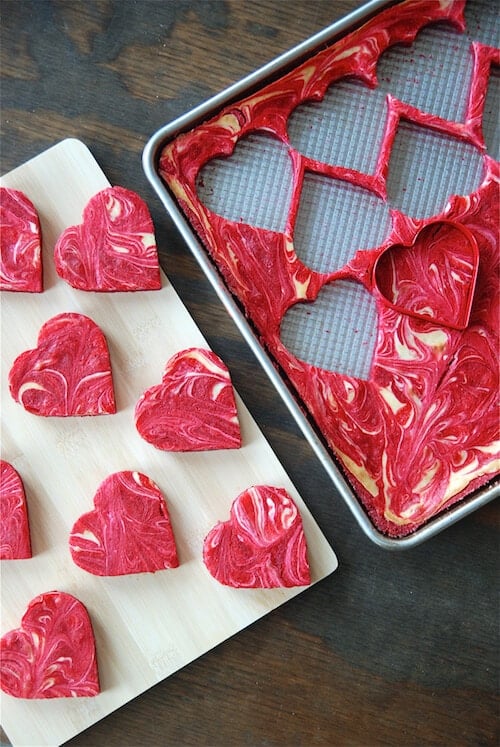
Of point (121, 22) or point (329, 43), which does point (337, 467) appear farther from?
point (121, 22)

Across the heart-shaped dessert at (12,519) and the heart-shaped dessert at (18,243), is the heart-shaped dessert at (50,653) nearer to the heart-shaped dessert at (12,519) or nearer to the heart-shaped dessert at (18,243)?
the heart-shaped dessert at (12,519)

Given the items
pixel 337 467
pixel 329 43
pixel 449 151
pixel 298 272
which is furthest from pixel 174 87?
pixel 337 467

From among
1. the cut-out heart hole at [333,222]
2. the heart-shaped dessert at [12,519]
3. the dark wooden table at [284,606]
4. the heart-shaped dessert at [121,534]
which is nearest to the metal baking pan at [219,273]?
the dark wooden table at [284,606]

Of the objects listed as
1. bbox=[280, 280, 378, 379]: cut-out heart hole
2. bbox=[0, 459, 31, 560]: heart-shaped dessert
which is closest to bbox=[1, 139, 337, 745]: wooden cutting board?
bbox=[0, 459, 31, 560]: heart-shaped dessert

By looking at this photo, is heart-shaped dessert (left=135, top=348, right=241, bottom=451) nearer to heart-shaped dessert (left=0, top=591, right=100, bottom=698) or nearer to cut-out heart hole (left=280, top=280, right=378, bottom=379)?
cut-out heart hole (left=280, top=280, right=378, bottom=379)

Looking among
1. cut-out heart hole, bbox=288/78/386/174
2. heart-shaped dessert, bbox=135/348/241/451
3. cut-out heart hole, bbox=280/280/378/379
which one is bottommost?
heart-shaped dessert, bbox=135/348/241/451

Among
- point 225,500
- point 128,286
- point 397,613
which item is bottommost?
point 397,613
